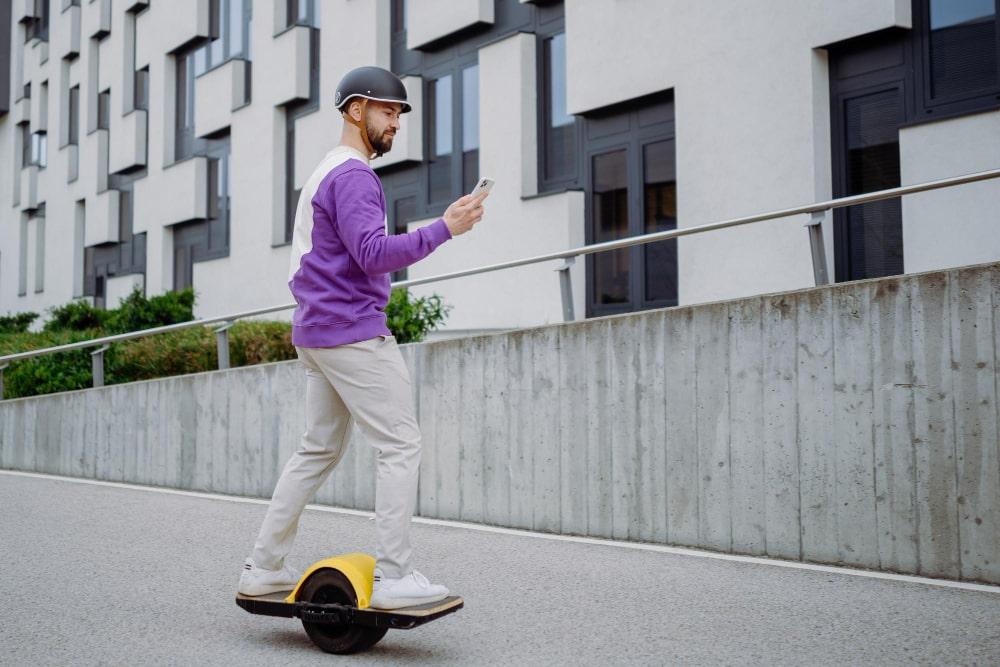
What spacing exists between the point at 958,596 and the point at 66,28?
1169 inches

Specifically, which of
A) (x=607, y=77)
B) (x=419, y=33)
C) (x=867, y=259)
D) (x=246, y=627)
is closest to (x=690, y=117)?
(x=607, y=77)

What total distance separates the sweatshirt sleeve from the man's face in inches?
9.5

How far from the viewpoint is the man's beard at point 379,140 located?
14.9 ft

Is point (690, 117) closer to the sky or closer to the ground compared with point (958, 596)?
closer to the sky

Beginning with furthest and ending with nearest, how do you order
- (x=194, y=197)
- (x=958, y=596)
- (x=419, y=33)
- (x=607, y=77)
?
(x=194, y=197) < (x=419, y=33) < (x=607, y=77) < (x=958, y=596)

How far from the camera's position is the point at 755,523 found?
6.71 m

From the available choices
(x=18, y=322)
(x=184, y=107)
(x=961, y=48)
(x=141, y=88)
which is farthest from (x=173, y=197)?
(x=961, y=48)

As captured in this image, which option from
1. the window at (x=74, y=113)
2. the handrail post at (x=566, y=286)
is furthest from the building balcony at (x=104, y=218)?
the handrail post at (x=566, y=286)

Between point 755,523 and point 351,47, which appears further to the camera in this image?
point 351,47

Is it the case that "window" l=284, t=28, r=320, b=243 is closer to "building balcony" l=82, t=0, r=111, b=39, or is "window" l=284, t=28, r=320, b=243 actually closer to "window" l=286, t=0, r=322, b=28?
"window" l=286, t=0, r=322, b=28

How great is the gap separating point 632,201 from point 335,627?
9566mm

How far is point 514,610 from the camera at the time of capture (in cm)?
517

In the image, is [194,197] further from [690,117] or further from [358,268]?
[358,268]

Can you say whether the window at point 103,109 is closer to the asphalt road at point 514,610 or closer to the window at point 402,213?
the window at point 402,213
